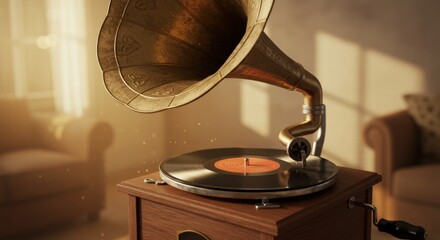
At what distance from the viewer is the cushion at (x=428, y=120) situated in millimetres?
2402

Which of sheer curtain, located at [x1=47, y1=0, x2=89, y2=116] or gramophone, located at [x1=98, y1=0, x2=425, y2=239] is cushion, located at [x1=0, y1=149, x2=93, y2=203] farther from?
gramophone, located at [x1=98, y1=0, x2=425, y2=239]

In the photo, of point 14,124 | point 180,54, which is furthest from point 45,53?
point 180,54

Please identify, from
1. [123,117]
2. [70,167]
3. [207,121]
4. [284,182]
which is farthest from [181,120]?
[284,182]

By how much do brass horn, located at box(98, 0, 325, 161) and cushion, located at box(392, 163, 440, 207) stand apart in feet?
3.84

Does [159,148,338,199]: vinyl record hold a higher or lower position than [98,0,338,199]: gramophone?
lower

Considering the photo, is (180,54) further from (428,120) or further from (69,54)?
(428,120)

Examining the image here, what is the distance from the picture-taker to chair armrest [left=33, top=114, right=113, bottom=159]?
2340mm

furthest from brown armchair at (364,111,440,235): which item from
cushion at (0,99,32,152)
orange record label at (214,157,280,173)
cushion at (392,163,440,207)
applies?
cushion at (0,99,32,152)

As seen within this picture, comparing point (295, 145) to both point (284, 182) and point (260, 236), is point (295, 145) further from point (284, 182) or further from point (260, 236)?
point (260, 236)

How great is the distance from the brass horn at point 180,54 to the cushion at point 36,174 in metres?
1.15

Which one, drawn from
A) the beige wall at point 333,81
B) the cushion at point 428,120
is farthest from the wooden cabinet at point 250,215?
the beige wall at point 333,81

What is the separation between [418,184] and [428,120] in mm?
366

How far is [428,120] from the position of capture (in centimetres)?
241

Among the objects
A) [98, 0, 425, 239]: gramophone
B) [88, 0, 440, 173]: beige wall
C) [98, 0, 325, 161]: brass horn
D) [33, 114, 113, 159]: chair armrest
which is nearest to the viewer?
[98, 0, 425, 239]: gramophone
